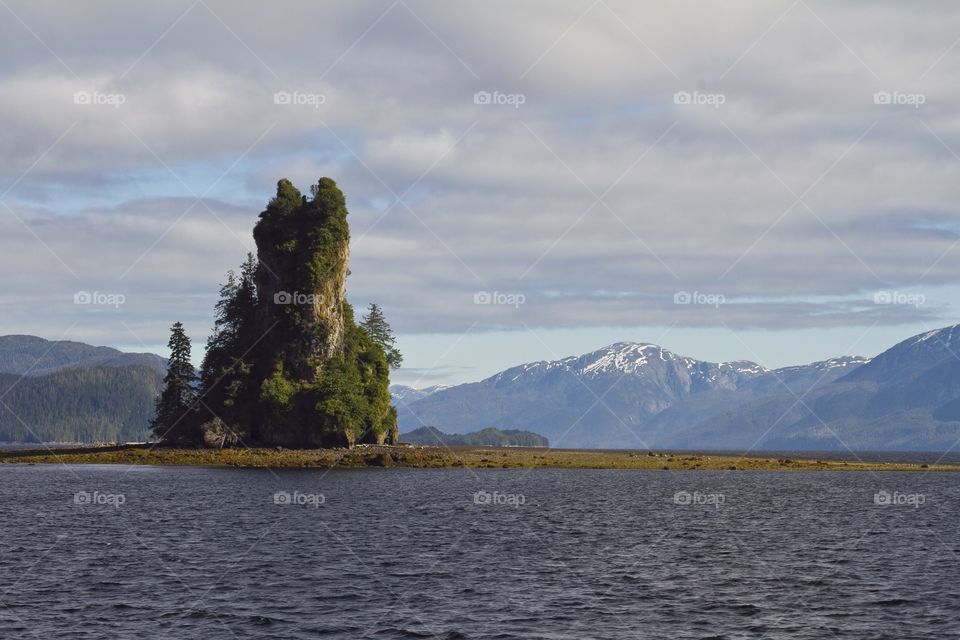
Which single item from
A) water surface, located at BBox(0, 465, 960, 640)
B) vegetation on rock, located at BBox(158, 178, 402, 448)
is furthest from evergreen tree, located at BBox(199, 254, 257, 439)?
water surface, located at BBox(0, 465, 960, 640)

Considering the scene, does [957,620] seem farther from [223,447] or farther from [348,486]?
[223,447]

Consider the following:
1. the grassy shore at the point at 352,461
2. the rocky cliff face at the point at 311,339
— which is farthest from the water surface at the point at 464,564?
the rocky cliff face at the point at 311,339

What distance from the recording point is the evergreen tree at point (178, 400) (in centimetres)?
17012

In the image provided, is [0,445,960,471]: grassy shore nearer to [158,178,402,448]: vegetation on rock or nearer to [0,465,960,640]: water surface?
[158,178,402,448]: vegetation on rock

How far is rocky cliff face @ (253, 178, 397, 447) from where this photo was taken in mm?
162000

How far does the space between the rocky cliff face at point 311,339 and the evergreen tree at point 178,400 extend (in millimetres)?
13599

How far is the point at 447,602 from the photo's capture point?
4769 cm

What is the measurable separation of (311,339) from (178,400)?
27594mm

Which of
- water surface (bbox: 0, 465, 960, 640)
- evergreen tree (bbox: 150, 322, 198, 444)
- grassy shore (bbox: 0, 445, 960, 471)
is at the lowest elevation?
water surface (bbox: 0, 465, 960, 640)

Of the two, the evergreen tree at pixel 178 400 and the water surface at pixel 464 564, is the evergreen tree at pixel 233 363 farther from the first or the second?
the water surface at pixel 464 564

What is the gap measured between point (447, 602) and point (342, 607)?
501 centimetres

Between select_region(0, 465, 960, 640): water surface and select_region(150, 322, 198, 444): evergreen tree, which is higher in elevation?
select_region(150, 322, 198, 444): evergreen tree

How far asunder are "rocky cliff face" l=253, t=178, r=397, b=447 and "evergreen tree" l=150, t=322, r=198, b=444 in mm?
13599

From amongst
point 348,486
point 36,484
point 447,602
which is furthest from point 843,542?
point 36,484
